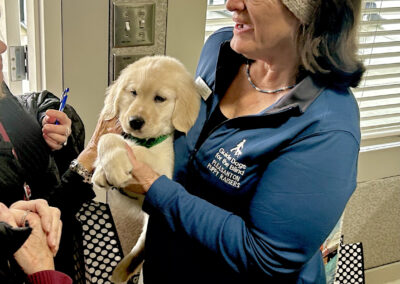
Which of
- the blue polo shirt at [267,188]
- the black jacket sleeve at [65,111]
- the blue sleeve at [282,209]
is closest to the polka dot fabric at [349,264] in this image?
the blue polo shirt at [267,188]

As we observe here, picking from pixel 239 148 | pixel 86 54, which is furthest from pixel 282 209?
pixel 86 54

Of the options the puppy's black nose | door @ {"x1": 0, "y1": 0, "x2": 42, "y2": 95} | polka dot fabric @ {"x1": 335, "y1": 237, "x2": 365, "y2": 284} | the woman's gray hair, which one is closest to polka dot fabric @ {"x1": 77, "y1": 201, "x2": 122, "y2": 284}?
the puppy's black nose

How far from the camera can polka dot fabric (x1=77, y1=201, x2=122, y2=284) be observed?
131 centimetres

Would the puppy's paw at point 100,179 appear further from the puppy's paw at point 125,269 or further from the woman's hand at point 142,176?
the puppy's paw at point 125,269

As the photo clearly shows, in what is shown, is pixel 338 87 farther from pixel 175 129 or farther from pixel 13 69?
pixel 13 69

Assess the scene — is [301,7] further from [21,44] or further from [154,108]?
[21,44]

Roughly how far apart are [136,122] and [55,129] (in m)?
0.21

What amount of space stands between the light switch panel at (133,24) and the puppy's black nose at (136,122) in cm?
52

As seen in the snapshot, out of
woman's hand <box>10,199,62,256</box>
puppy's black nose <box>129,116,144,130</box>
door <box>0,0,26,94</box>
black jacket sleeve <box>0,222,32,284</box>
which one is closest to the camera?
black jacket sleeve <box>0,222,32,284</box>

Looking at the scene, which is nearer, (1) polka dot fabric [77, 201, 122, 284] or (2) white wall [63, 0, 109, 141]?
(1) polka dot fabric [77, 201, 122, 284]

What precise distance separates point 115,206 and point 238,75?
0.52 meters

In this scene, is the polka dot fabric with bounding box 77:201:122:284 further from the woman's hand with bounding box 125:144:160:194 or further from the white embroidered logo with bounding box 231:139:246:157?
the white embroidered logo with bounding box 231:139:246:157

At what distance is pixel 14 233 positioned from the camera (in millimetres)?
829

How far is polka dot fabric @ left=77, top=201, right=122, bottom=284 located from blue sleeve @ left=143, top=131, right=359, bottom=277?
0.22 m
